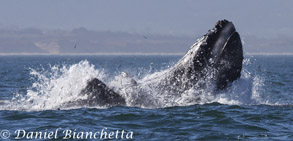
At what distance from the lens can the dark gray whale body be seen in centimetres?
1548

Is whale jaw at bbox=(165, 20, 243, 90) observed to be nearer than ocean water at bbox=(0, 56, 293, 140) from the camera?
No

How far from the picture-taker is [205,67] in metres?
15.7

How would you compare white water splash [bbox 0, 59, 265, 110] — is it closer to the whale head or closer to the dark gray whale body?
the dark gray whale body

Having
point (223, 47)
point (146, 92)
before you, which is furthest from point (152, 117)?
point (223, 47)

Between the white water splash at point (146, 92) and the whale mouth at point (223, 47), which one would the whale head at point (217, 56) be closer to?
the whale mouth at point (223, 47)

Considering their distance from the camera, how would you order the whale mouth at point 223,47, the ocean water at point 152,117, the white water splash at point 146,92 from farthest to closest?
the white water splash at point 146,92 → the whale mouth at point 223,47 → the ocean water at point 152,117

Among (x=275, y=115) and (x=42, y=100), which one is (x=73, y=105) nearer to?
(x=42, y=100)

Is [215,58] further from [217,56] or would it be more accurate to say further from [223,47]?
[223,47]

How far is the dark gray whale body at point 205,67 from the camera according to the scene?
15484 millimetres

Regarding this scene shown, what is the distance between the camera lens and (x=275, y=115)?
628 inches

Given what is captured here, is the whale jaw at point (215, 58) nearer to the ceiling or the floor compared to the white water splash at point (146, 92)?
nearer to the ceiling

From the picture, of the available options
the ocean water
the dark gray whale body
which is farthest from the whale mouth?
the ocean water

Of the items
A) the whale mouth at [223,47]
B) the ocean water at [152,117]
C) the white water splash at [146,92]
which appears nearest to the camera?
the ocean water at [152,117]

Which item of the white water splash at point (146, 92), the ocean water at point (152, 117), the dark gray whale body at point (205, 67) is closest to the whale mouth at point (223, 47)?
the dark gray whale body at point (205, 67)
